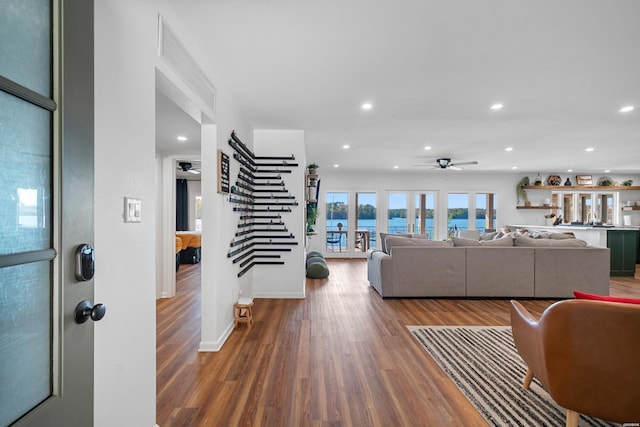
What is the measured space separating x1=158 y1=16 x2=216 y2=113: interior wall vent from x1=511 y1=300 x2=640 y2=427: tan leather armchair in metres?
2.54

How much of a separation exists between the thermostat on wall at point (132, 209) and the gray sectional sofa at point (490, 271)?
368cm

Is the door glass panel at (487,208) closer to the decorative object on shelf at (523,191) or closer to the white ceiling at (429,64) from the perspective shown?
the decorative object on shelf at (523,191)

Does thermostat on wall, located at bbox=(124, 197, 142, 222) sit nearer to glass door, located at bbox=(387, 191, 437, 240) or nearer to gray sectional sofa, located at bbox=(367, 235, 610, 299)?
gray sectional sofa, located at bbox=(367, 235, 610, 299)

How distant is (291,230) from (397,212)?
17.7 feet

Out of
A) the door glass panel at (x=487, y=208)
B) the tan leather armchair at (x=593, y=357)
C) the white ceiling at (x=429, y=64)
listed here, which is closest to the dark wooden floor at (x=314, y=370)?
the tan leather armchair at (x=593, y=357)

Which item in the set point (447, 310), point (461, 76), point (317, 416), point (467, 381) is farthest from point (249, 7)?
point (447, 310)

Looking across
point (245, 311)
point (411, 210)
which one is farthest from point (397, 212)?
point (245, 311)

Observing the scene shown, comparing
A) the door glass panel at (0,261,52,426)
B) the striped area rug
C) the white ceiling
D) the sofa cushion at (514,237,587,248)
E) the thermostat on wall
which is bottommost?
the striped area rug

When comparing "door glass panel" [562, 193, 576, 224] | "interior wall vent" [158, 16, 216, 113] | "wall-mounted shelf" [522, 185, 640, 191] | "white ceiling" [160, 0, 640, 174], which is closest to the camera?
"interior wall vent" [158, 16, 216, 113]

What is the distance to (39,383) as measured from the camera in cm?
82

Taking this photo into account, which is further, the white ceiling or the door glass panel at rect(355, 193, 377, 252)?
the door glass panel at rect(355, 193, 377, 252)

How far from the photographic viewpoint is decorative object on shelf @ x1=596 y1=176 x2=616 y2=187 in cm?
884

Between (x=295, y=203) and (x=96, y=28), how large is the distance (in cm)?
347

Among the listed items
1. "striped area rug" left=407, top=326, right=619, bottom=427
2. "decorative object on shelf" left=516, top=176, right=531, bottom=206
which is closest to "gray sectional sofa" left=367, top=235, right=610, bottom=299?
"striped area rug" left=407, top=326, right=619, bottom=427
